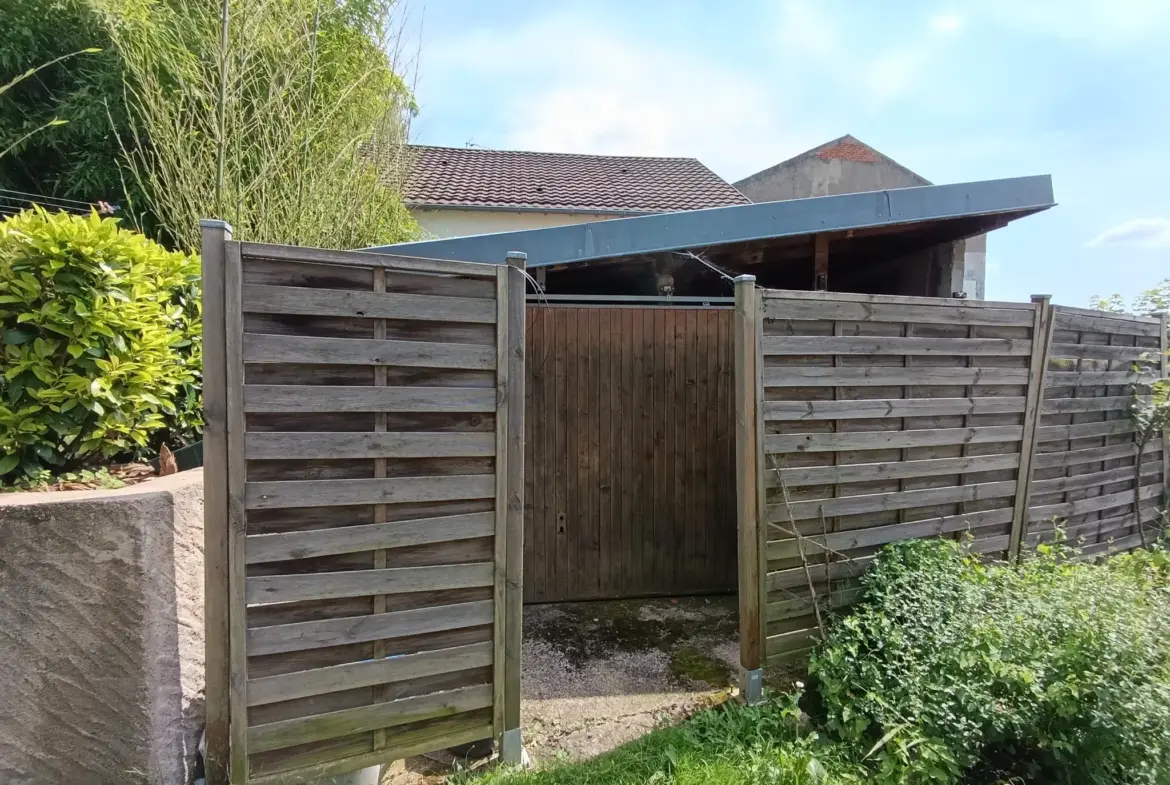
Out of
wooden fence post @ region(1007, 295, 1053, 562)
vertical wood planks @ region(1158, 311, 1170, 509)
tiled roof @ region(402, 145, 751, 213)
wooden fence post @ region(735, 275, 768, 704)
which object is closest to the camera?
wooden fence post @ region(735, 275, 768, 704)

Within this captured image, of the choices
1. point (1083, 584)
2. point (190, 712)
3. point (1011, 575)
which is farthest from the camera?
point (1011, 575)

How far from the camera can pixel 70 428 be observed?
85.7 inches

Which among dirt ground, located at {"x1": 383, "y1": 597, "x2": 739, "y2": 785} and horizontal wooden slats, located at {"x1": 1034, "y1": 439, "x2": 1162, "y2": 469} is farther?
horizontal wooden slats, located at {"x1": 1034, "y1": 439, "x2": 1162, "y2": 469}

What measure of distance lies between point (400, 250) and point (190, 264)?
105 centimetres

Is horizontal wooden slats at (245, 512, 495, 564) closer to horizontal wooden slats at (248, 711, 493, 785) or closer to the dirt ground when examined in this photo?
horizontal wooden slats at (248, 711, 493, 785)

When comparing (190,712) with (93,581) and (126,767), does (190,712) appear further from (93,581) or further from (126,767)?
(93,581)

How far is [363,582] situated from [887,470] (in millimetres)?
2780

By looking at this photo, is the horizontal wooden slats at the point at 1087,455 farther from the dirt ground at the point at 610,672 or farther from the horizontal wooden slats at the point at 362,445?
the horizontal wooden slats at the point at 362,445

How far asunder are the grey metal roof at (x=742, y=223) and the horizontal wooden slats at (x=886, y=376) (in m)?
1.04

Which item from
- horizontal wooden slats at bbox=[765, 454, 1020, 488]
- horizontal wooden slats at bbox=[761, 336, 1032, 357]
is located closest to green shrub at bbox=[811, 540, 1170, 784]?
horizontal wooden slats at bbox=[765, 454, 1020, 488]

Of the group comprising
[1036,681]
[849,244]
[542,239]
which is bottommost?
[1036,681]

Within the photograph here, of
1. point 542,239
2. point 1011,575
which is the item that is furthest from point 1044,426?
point 542,239

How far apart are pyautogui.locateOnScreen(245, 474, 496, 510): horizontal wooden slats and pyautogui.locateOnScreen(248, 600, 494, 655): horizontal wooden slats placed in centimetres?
45

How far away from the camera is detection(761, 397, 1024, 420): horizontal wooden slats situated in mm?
2869
